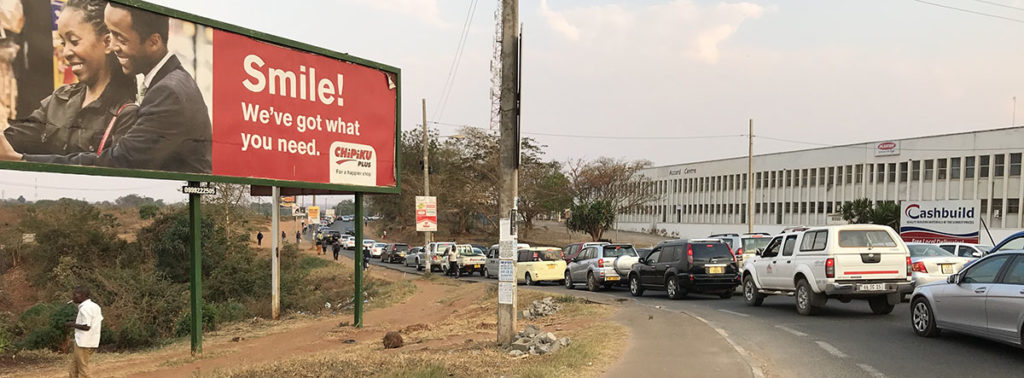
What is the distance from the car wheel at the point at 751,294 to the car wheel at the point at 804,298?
77.5 inches

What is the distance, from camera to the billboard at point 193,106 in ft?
35.1

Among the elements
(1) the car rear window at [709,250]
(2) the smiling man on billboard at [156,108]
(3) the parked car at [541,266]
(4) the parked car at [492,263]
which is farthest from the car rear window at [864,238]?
(4) the parked car at [492,263]

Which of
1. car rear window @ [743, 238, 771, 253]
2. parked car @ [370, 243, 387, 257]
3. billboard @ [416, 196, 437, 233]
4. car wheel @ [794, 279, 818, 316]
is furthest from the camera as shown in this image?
parked car @ [370, 243, 387, 257]

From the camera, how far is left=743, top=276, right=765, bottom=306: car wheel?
→ 676 inches

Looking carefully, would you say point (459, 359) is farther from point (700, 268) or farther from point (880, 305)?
point (700, 268)

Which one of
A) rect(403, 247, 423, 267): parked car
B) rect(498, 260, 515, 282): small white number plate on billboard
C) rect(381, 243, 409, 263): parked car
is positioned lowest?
rect(381, 243, 409, 263): parked car

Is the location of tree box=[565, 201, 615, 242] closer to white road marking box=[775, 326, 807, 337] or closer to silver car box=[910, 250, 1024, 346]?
white road marking box=[775, 326, 807, 337]

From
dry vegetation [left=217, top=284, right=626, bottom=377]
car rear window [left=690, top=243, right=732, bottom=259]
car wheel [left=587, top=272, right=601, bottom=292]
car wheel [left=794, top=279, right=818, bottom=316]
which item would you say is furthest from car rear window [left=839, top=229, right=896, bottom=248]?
car wheel [left=587, top=272, right=601, bottom=292]

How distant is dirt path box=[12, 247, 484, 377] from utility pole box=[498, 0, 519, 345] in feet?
13.1

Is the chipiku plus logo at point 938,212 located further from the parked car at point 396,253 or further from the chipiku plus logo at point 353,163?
the chipiku plus logo at point 353,163

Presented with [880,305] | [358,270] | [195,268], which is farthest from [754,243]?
[195,268]

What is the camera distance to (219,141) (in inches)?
505

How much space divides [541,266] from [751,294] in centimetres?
1162

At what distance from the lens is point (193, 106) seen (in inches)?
491
